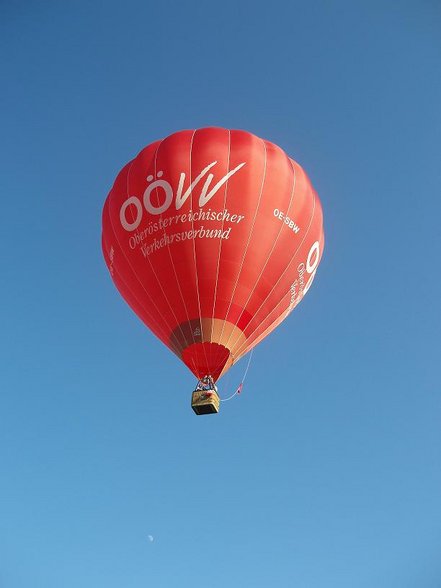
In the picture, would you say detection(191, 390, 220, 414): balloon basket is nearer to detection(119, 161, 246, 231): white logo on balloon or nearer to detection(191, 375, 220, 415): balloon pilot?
detection(191, 375, 220, 415): balloon pilot

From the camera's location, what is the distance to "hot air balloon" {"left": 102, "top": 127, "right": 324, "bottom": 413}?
510 inches

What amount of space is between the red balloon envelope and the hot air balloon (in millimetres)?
21

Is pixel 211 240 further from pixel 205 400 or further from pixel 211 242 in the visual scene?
pixel 205 400

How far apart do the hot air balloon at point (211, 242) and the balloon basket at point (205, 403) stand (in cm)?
3

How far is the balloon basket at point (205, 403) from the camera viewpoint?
482 inches

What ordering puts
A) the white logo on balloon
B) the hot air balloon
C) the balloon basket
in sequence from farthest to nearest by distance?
the white logo on balloon
the hot air balloon
the balloon basket

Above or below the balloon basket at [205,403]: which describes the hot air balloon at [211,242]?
above

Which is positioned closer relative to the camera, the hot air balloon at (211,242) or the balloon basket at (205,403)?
the balloon basket at (205,403)

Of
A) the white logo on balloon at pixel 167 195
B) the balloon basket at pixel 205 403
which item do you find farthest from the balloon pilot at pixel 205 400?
Answer: the white logo on balloon at pixel 167 195

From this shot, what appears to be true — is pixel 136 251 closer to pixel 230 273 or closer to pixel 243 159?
pixel 230 273

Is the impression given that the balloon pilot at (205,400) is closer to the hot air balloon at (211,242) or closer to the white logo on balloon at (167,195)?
the hot air balloon at (211,242)

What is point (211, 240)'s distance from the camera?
13.0 metres

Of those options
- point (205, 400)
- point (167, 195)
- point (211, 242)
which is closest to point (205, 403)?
point (205, 400)

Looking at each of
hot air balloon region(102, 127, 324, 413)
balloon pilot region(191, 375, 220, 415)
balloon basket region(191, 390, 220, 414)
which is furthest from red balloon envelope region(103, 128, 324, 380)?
balloon basket region(191, 390, 220, 414)
